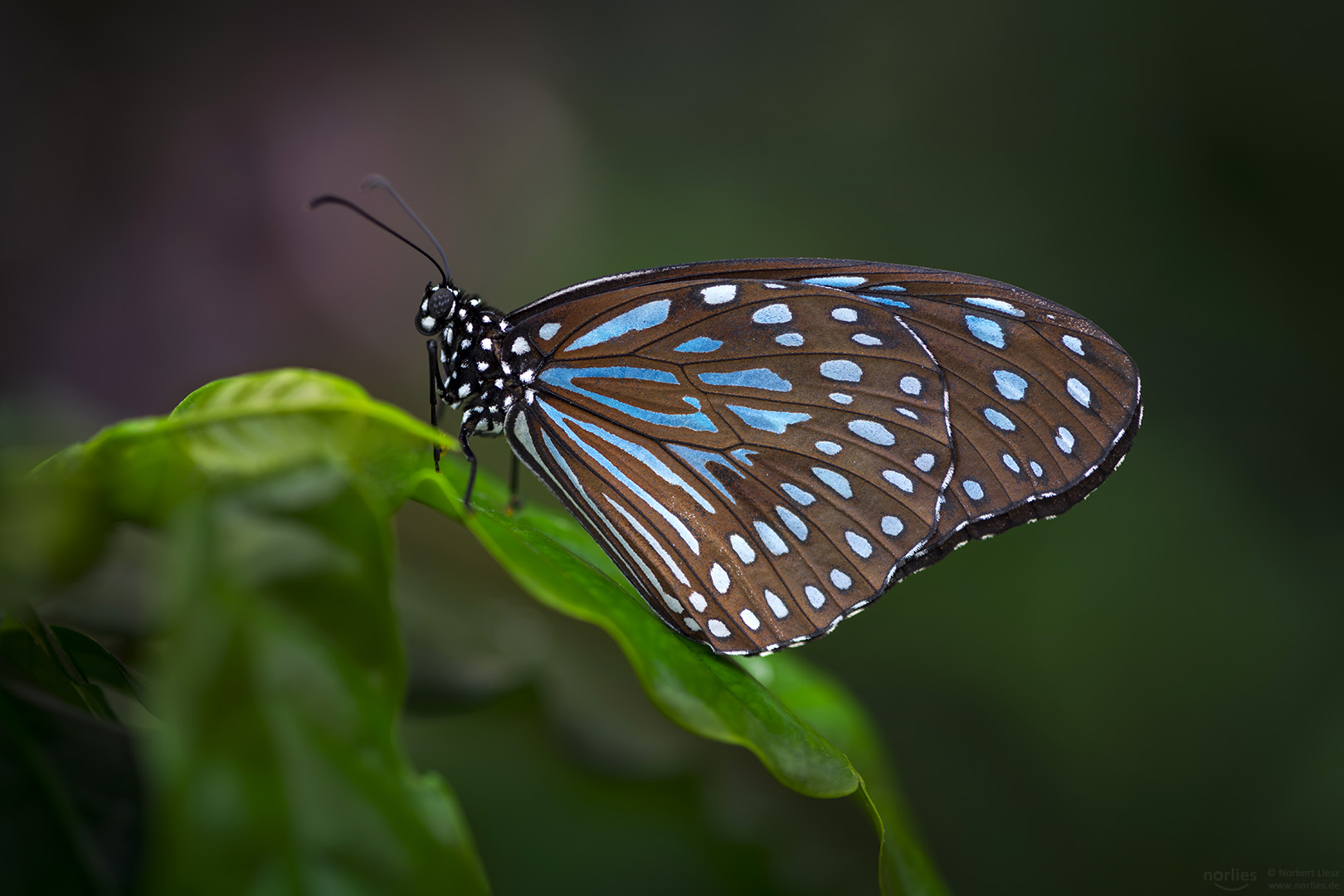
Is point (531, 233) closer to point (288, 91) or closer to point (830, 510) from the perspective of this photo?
point (288, 91)

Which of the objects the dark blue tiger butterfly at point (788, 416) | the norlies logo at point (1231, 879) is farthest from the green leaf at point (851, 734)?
the norlies logo at point (1231, 879)

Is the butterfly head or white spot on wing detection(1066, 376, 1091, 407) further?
the butterfly head

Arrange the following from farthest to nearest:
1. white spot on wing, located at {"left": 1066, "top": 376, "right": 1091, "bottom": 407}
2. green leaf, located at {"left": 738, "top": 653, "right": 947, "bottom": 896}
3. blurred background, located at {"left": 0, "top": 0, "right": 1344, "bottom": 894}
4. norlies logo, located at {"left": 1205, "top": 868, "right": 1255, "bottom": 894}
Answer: blurred background, located at {"left": 0, "top": 0, "right": 1344, "bottom": 894}
norlies logo, located at {"left": 1205, "top": 868, "right": 1255, "bottom": 894}
white spot on wing, located at {"left": 1066, "top": 376, "right": 1091, "bottom": 407}
green leaf, located at {"left": 738, "top": 653, "right": 947, "bottom": 896}

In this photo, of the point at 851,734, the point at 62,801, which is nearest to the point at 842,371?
the point at 851,734

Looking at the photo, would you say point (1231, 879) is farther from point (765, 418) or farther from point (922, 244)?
point (922, 244)

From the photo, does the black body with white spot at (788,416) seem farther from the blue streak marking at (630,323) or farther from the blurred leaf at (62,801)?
the blurred leaf at (62,801)

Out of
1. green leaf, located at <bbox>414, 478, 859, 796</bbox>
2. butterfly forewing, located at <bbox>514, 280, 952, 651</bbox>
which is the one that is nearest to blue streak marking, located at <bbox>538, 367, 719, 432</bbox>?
A: butterfly forewing, located at <bbox>514, 280, 952, 651</bbox>

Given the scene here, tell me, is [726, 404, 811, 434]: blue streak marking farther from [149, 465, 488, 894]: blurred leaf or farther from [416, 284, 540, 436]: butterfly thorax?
[149, 465, 488, 894]: blurred leaf
